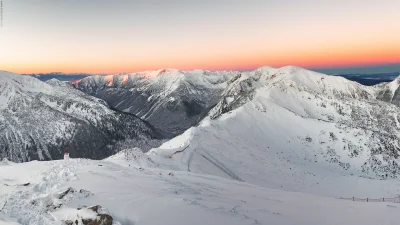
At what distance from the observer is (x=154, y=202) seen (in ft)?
74.2

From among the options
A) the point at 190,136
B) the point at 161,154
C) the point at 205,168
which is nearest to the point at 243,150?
the point at 190,136

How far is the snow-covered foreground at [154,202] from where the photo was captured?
20688 millimetres

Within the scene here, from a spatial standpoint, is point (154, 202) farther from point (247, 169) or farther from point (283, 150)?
point (283, 150)

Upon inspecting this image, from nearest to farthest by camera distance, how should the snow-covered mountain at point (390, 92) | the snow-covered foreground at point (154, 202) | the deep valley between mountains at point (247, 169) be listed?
the snow-covered foreground at point (154, 202) < the deep valley between mountains at point (247, 169) < the snow-covered mountain at point (390, 92)

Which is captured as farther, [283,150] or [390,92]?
[390,92]

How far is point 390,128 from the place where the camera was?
5389 inches

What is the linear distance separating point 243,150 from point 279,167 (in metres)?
10.2

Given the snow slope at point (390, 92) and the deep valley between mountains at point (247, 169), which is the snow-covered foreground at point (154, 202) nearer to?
the deep valley between mountains at point (247, 169)

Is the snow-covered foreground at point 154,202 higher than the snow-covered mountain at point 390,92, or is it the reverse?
the snow-covered foreground at point 154,202

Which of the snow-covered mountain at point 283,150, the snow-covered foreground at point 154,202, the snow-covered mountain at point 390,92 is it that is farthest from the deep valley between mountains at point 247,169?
the snow-covered mountain at point 390,92

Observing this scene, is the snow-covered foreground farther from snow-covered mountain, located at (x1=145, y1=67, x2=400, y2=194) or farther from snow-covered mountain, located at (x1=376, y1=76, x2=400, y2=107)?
snow-covered mountain, located at (x1=376, y1=76, x2=400, y2=107)

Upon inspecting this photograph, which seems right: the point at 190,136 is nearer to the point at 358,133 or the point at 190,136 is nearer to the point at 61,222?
the point at 61,222

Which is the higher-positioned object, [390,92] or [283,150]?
[390,92]

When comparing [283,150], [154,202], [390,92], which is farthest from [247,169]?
[390,92]
